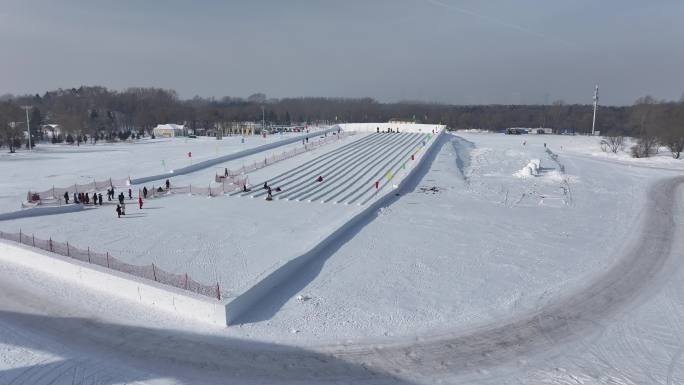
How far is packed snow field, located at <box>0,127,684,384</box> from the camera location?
8.76m

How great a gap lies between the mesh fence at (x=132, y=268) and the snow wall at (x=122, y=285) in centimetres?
20

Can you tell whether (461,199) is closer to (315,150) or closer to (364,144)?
(315,150)

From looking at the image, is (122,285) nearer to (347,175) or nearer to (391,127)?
(347,175)

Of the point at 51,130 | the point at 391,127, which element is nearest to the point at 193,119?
the point at 51,130

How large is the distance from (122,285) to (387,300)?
6633mm

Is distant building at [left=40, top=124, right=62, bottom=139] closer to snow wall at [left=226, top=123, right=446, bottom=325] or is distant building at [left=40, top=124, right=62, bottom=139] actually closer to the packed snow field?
the packed snow field

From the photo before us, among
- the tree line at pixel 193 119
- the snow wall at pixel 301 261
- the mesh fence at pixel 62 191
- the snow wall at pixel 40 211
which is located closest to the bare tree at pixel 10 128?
the tree line at pixel 193 119

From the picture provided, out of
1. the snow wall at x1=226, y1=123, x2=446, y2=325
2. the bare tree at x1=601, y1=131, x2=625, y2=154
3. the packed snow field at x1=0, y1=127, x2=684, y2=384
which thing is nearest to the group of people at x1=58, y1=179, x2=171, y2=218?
the packed snow field at x1=0, y1=127, x2=684, y2=384

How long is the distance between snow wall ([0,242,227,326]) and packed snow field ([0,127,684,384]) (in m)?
0.31

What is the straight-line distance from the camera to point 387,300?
11.7 m

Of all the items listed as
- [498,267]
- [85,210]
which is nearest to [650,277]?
[498,267]

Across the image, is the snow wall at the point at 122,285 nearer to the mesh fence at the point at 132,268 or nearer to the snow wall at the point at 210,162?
the mesh fence at the point at 132,268

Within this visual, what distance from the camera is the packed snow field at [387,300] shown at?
345 inches

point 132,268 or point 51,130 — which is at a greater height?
point 51,130
